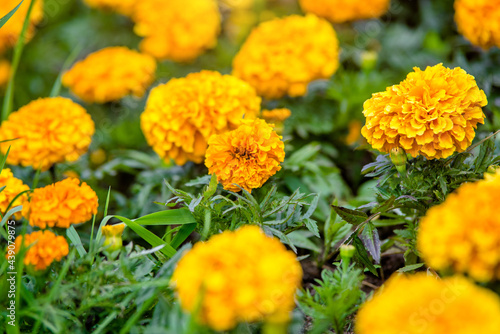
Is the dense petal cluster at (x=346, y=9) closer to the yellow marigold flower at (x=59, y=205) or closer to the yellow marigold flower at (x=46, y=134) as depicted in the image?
the yellow marigold flower at (x=46, y=134)

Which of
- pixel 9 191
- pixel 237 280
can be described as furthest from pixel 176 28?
pixel 237 280

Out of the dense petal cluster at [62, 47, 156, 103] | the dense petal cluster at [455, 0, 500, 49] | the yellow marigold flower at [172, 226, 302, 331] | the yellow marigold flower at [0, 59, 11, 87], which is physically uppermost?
the dense petal cluster at [455, 0, 500, 49]

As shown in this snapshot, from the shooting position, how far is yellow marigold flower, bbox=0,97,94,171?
2.20 meters

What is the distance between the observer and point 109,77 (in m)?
3.05

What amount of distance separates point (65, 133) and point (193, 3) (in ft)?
5.23

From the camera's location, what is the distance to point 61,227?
1.76 m

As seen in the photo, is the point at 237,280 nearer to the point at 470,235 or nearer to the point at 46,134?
the point at 470,235

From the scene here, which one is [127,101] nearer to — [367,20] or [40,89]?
[40,89]

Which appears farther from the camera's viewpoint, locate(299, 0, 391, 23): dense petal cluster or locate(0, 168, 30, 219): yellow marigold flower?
locate(299, 0, 391, 23): dense petal cluster

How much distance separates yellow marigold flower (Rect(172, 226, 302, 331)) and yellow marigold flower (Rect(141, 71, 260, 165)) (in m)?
0.98

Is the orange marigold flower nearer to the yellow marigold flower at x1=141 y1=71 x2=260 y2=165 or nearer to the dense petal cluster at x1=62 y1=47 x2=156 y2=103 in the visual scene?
the yellow marigold flower at x1=141 y1=71 x2=260 y2=165

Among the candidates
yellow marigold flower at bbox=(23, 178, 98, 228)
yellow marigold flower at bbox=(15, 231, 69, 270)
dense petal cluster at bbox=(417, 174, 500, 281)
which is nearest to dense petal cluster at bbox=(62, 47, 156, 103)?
yellow marigold flower at bbox=(23, 178, 98, 228)

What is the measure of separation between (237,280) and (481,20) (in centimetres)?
205

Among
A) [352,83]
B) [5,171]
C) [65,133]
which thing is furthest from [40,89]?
[352,83]
